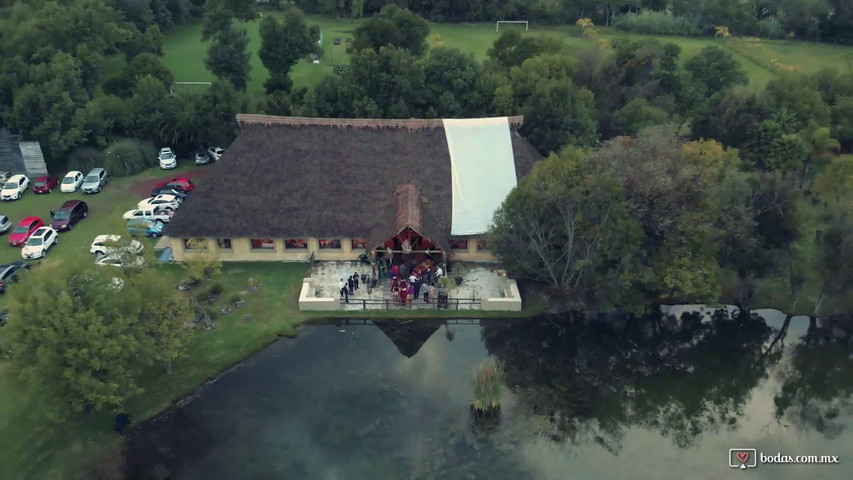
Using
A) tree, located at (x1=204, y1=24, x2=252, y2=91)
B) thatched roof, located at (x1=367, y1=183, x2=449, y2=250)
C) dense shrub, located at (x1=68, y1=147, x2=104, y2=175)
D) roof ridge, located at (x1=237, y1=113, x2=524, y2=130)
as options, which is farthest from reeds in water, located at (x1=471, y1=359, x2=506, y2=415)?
tree, located at (x1=204, y1=24, x2=252, y2=91)

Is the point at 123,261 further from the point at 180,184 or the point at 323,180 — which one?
the point at 180,184

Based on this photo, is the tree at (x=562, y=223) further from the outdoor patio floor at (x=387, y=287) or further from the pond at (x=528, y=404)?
the pond at (x=528, y=404)

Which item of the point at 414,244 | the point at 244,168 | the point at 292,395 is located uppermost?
the point at 244,168

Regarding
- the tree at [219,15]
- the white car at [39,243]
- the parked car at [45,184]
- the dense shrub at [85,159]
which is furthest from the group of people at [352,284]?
the tree at [219,15]

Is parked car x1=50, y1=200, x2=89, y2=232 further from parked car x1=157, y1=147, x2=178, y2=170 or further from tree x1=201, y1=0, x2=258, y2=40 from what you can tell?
tree x1=201, y1=0, x2=258, y2=40

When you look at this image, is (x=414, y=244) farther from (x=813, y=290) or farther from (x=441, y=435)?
(x=813, y=290)

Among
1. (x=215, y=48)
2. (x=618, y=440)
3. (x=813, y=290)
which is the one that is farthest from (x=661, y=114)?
(x=215, y=48)

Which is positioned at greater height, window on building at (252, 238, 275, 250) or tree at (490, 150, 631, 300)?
tree at (490, 150, 631, 300)
